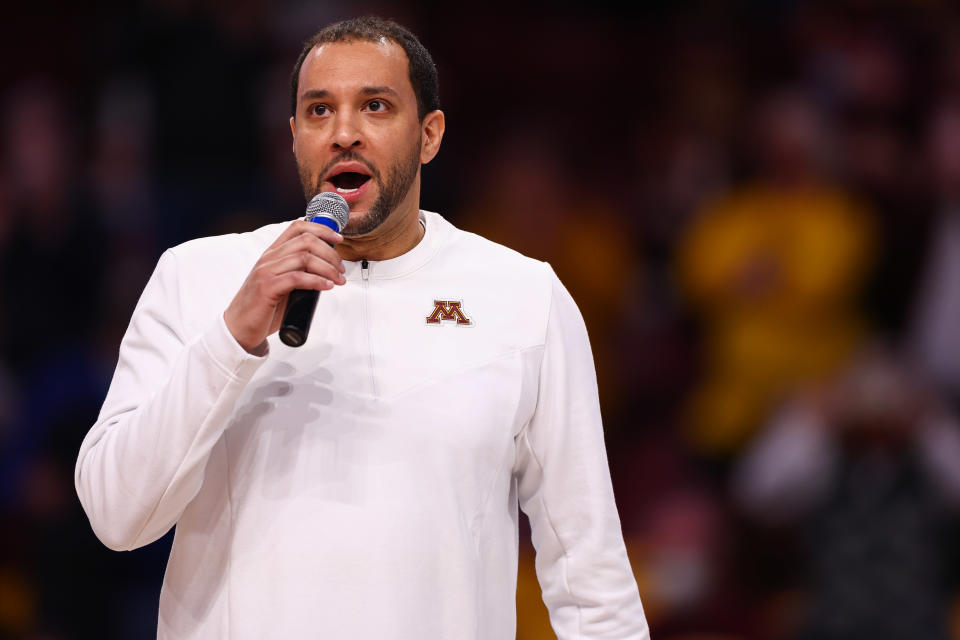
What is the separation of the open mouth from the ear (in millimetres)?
169

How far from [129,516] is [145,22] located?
13.8 feet

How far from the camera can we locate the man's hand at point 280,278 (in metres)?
1.93

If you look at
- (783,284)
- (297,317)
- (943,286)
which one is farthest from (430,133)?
(943,286)

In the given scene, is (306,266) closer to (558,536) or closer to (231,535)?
(231,535)

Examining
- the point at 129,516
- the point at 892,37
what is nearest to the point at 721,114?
the point at 892,37

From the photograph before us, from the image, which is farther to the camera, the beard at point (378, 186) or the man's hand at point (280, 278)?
the beard at point (378, 186)

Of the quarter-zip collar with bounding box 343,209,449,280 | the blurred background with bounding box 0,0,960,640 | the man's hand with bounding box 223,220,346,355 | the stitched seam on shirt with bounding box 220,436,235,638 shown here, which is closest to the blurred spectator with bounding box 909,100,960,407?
the blurred background with bounding box 0,0,960,640

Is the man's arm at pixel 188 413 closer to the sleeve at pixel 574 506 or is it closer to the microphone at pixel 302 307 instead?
the microphone at pixel 302 307

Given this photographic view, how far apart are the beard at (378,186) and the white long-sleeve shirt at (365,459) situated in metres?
0.12

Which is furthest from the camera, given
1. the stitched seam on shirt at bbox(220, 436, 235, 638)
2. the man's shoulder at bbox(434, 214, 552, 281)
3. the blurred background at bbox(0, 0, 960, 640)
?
the blurred background at bbox(0, 0, 960, 640)

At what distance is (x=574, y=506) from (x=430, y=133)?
0.72m

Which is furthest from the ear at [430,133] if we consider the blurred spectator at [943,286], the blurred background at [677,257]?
the blurred spectator at [943,286]

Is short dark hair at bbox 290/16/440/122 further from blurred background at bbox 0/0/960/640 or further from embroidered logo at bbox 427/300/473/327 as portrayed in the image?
blurred background at bbox 0/0/960/640

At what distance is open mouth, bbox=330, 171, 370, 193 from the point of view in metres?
2.30
